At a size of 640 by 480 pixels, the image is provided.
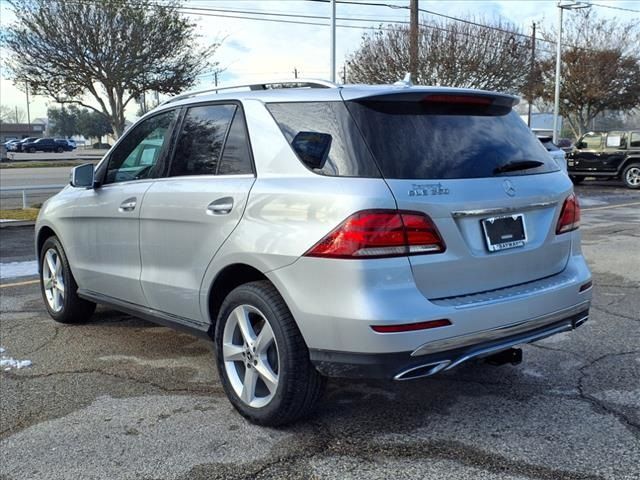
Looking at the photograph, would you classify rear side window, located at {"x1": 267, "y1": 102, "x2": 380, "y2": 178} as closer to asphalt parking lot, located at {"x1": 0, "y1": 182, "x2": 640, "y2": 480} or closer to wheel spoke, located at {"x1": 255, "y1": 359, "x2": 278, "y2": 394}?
wheel spoke, located at {"x1": 255, "y1": 359, "x2": 278, "y2": 394}

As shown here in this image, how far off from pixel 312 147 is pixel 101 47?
18423 millimetres

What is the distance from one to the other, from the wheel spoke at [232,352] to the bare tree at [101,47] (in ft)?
59.3

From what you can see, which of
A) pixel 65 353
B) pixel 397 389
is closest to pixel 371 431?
pixel 397 389

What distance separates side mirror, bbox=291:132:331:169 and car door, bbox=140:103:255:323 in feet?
1.07

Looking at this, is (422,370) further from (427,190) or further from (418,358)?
(427,190)

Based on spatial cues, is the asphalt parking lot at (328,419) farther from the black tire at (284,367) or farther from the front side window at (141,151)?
the front side window at (141,151)

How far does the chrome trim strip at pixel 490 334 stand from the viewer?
2996 mm

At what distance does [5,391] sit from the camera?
4.13 m

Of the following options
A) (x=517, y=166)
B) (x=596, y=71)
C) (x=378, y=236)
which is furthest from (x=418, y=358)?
(x=596, y=71)

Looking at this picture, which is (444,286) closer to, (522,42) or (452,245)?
(452,245)

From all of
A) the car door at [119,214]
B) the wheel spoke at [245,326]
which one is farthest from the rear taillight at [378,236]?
the car door at [119,214]

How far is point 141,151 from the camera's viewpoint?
464 centimetres

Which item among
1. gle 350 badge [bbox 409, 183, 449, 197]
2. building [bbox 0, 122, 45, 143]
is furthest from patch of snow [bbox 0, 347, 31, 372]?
building [bbox 0, 122, 45, 143]

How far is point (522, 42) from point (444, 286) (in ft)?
87.6
